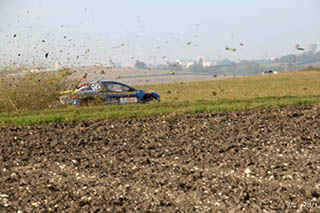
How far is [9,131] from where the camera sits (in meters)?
11.6

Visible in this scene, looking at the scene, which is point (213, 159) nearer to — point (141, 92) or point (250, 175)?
point (250, 175)

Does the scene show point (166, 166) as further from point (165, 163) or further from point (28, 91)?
point (28, 91)

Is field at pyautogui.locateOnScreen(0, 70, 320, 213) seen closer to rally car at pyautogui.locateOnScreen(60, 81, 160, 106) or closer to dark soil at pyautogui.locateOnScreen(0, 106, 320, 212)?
dark soil at pyautogui.locateOnScreen(0, 106, 320, 212)

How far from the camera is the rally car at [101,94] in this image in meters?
17.8

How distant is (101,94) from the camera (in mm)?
18141

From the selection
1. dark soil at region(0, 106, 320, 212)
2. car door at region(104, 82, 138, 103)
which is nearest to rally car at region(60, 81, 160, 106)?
car door at region(104, 82, 138, 103)

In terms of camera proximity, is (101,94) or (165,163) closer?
(165,163)

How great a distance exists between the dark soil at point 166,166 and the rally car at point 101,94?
5.71 metres

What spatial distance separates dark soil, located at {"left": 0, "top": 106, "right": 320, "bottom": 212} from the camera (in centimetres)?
627

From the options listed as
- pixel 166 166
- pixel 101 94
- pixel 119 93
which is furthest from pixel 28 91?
pixel 166 166

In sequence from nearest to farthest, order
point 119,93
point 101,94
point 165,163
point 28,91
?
point 165,163, point 28,91, point 101,94, point 119,93

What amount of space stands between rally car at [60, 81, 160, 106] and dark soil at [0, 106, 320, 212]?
18.7ft

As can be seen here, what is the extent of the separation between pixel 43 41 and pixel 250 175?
41.1 feet

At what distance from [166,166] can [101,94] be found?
10628mm
